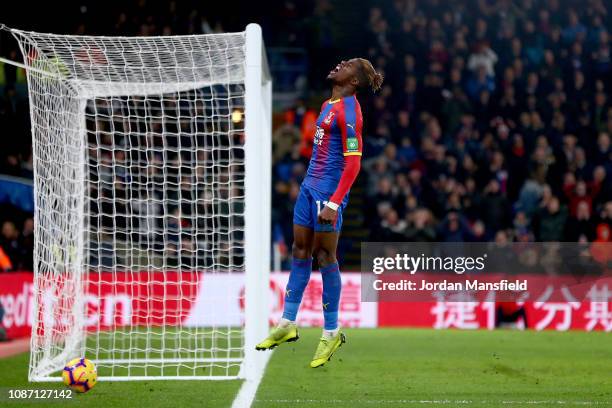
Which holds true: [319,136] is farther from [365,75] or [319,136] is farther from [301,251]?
[301,251]

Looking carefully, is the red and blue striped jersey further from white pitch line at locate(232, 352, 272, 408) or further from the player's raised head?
white pitch line at locate(232, 352, 272, 408)

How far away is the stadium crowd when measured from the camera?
16.7 m

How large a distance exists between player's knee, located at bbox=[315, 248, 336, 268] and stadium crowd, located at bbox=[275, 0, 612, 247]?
8.73 m

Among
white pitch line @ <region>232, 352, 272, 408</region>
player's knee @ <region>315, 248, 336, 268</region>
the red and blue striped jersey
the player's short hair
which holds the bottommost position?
white pitch line @ <region>232, 352, 272, 408</region>

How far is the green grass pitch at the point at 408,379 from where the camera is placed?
301 inches

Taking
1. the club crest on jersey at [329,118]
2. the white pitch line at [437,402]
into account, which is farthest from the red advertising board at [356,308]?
the club crest on jersey at [329,118]

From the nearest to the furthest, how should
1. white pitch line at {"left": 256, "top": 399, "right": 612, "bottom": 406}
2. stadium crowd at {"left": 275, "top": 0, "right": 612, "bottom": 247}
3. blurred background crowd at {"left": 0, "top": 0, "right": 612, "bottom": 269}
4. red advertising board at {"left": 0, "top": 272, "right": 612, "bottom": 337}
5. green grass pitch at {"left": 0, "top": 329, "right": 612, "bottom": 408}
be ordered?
white pitch line at {"left": 256, "top": 399, "right": 612, "bottom": 406}, green grass pitch at {"left": 0, "top": 329, "right": 612, "bottom": 408}, red advertising board at {"left": 0, "top": 272, "right": 612, "bottom": 337}, blurred background crowd at {"left": 0, "top": 0, "right": 612, "bottom": 269}, stadium crowd at {"left": 275, "top": 0, "right": 612, "bottom": 247}

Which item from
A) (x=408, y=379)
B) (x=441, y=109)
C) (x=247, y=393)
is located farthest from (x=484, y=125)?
(x=247, y=393)

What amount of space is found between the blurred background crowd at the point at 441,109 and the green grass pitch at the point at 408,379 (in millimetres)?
3837

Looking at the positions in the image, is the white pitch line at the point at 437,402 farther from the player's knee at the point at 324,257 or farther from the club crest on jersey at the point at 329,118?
the club crest on jersey at the point at 329,118

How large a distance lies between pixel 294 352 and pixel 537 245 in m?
5.84

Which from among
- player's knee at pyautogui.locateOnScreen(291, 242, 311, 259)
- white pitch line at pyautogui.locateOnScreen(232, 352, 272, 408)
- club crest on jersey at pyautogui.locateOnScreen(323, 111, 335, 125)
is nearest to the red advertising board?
white pitch line at pyautogui.locateOnScreen(232, 352, 272, 408)

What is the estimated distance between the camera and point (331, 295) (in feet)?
24.6

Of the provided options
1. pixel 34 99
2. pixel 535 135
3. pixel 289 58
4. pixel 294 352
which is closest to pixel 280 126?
pixel 289 58
